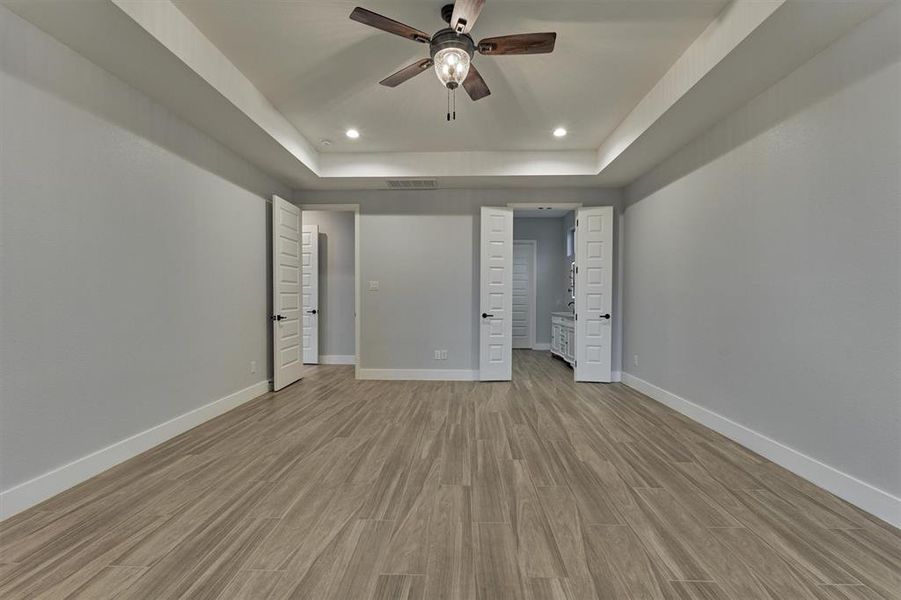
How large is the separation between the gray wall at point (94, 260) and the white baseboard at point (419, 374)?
1.92 m

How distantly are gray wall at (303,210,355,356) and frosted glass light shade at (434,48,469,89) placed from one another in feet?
13.6

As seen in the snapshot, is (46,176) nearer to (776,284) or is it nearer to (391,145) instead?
(391,145)

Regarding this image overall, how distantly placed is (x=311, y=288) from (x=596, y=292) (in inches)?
175

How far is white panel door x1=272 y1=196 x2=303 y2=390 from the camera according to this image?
4.42 m

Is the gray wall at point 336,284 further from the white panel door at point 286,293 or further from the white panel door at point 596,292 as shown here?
the white panel door at point 596,292

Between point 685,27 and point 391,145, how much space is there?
3.02 m

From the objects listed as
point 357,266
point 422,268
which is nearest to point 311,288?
point 357,266

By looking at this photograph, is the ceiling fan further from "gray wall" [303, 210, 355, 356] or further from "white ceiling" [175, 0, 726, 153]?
"gray wall" [303, 210, 355, 356]

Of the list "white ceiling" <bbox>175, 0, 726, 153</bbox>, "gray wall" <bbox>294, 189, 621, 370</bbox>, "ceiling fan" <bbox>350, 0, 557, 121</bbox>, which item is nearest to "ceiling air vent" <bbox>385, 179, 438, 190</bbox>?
"gray wall" <bbox>294, 189, 621, 370</bbox>

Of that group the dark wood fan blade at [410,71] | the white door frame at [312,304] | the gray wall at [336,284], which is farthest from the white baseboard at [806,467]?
the white door frame at [312,304]

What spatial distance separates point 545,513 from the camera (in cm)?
192

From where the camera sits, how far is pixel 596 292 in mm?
4973

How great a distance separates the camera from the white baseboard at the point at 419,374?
202 inches

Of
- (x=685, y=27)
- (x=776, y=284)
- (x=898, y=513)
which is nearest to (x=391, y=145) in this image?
(x=685, y=27)
